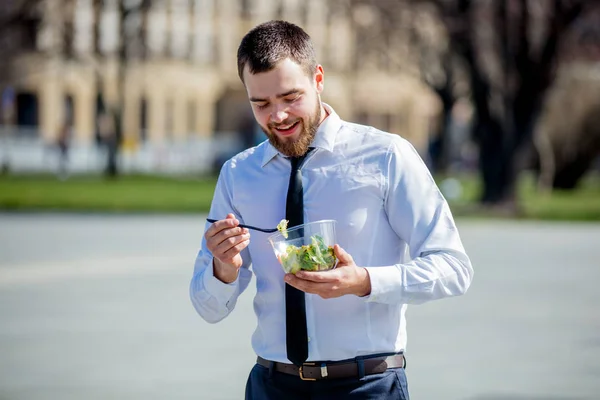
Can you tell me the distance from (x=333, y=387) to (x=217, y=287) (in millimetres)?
462

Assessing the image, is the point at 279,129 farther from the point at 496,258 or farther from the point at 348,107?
the point at 348,107

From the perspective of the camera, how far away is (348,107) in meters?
89.4

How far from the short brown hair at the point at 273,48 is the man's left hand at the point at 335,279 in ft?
1.92

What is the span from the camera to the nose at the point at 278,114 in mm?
3492

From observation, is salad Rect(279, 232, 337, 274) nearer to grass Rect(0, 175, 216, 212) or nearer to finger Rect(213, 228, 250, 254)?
finger Rect(213, 228, 250, 254)

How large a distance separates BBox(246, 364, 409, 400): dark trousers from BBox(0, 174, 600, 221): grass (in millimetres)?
21946

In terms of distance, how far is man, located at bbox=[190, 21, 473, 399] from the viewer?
3.48 m

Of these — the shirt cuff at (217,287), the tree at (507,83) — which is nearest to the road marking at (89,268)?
the shirt cuff at (217,287)

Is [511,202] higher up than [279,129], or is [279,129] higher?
[279,129]

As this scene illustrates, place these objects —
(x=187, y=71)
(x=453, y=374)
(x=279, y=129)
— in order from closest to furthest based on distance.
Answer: (x=279, y=129) → (x=453, y=374) → (x=187, y=71)

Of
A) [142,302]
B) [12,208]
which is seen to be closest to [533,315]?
[142,302]

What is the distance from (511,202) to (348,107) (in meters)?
63.1

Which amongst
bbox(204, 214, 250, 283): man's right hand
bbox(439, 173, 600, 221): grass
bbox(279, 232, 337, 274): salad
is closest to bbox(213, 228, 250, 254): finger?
bbox(204, 214, 250, 283): man's right hand

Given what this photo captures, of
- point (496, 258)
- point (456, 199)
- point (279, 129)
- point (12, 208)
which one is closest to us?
point (279, 129)
